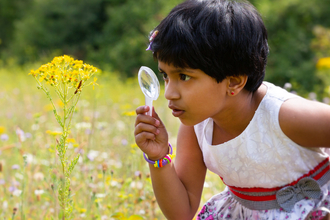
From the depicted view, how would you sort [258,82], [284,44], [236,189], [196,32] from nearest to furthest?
[196,32]
[258,82]
[236,189]
[284,44]

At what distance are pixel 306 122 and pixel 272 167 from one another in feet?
0.63

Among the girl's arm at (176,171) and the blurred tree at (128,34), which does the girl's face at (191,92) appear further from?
the blurred tree at (128,34)

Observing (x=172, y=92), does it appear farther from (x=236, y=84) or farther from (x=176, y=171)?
(x=176, y=171)

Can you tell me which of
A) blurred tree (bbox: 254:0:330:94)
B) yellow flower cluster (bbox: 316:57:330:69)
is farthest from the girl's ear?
blurred tree (bbox: 254:0:330:94)

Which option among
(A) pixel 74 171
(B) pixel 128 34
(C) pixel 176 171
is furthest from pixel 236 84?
(B) pixel 128 34

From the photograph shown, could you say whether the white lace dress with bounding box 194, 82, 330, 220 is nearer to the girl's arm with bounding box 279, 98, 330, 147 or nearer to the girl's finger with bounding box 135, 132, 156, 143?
the girl's arm with bounding box 279, 98, 330, 147

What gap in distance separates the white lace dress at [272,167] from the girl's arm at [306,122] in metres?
0.02

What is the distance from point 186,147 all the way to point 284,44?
5857mm

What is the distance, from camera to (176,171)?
1.32m

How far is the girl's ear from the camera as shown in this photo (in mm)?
1078

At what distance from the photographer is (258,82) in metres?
1.14

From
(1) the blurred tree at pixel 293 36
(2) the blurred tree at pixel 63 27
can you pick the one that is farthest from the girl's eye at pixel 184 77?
(2) the blurred tree at pixel 63 27

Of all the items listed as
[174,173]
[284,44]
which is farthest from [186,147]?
[284,44]

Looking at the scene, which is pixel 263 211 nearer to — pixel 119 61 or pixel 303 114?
pixel 303 114
